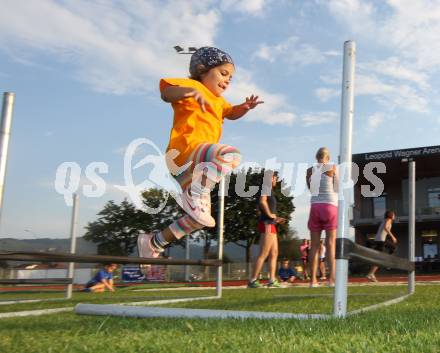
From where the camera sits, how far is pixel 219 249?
5.38m

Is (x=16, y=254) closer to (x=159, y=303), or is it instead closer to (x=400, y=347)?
(x=159, y=303)

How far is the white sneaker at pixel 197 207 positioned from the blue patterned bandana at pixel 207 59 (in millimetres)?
986

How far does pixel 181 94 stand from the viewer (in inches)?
130

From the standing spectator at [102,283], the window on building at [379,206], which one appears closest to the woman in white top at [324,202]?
the standing spectator at [102,283]

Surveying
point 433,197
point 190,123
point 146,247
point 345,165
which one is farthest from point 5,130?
point 433,197

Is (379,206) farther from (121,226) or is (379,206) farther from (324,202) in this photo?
(324,202)

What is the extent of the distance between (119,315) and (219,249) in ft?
9.06

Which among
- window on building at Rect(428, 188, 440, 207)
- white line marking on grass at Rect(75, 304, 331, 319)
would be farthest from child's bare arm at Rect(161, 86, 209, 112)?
window on building at Rect(428, 188, 440, 207)

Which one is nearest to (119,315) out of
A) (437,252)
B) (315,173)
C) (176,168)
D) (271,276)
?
(176,168)

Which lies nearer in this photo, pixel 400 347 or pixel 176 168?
pixel 400 347

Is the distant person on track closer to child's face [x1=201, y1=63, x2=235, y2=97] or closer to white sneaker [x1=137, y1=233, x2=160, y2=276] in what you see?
child's face [x1=201, y1=63, x2=235, y2=97]

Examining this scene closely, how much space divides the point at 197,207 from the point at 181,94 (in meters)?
0.75

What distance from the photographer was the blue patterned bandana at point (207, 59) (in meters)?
3.74

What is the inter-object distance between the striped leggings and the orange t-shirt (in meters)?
0.08
